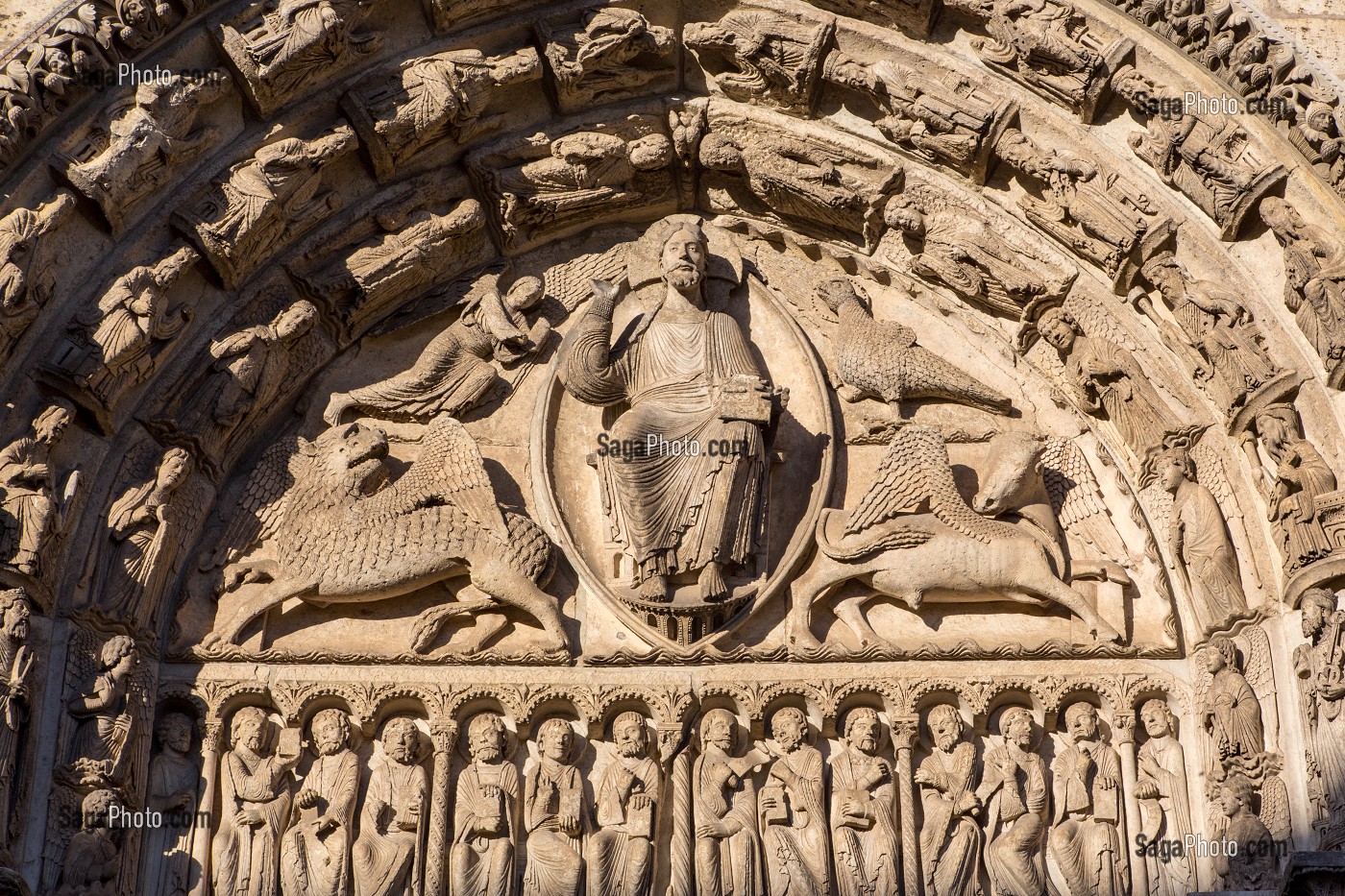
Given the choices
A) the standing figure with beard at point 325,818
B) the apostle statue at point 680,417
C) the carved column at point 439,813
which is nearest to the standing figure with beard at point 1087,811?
the apostle statue at point 680,417

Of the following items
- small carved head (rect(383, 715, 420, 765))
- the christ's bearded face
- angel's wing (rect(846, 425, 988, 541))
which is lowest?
small carved head (rect(383, 715, 420, 765))

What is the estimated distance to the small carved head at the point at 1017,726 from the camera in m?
9.48

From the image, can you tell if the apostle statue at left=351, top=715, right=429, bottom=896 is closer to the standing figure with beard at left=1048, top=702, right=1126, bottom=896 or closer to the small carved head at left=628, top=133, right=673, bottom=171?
the standing figure with beard at left=1048, top=702, right=1126, bottom=896

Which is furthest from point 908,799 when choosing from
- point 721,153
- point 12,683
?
point 12,683

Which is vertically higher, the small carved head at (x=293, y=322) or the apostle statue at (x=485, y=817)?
the small carved head at (x=293, y=322)

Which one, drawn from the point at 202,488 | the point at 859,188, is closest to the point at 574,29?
the point at 859,188

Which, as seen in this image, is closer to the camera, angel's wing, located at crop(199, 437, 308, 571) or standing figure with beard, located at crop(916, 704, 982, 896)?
standing figure with beard, located at crop(916, 704, 982, 896)

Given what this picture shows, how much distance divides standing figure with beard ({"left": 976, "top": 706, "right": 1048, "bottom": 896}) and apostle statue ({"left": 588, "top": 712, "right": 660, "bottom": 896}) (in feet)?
5.06

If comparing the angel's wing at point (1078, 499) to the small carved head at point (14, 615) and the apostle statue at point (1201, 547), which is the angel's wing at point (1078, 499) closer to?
the apostle statue at point (1201, 547)

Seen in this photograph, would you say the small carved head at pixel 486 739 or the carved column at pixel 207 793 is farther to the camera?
the small carved head at pixel 486 739

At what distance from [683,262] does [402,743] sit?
9.54 feet

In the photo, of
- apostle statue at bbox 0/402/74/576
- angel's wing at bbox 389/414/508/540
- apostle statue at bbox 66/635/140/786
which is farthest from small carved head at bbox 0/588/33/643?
angel's wing at bbox 389/414/508/540

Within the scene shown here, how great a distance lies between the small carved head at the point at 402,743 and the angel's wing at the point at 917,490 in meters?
2.33

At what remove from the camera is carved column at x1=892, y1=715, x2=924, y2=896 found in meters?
9.25
